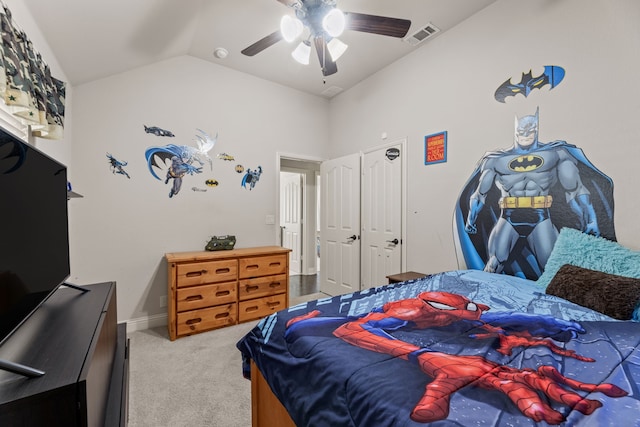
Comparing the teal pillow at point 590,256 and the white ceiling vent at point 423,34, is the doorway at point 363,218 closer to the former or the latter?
the white ceiling vent at point 423,34

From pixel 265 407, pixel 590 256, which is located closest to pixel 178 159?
pixel 265 407

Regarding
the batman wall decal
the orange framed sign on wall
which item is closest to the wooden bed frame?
the orange framed sign on wall

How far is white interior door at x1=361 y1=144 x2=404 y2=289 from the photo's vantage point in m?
3.30

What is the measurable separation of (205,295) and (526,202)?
310 cm

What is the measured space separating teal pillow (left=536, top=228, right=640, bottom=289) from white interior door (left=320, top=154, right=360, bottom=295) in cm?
215

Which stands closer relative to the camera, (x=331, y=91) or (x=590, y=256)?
(x=590, y=256)

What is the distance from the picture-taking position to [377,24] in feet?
6.39

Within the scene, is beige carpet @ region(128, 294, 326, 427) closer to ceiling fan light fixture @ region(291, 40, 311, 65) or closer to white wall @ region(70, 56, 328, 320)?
white wall @ region(70, 56, 328, 320)

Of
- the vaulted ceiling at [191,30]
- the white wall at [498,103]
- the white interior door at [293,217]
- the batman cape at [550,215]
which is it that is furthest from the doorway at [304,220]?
the batman cape at [550,215]

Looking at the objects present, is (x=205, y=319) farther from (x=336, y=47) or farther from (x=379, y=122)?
(x=379, y=122)

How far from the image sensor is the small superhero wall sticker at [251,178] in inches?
142

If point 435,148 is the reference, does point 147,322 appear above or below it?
below

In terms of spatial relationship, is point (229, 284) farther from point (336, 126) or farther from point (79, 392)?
point (336, 126)

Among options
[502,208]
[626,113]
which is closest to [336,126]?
[502,208]
